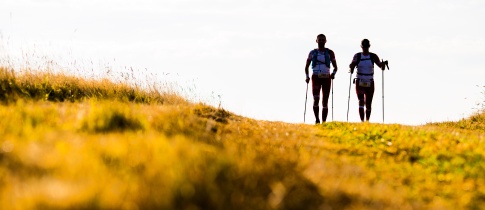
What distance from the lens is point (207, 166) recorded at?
4.68 m

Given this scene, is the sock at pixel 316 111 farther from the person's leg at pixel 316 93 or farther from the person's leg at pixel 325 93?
the person's leg at pixel 325 93

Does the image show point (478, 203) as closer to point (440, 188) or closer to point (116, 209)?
point (440, 188)

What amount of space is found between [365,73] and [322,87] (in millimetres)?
1526

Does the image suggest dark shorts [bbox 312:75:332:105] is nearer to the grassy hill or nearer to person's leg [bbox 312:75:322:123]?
person's leg [bbox 312:75:322:123]

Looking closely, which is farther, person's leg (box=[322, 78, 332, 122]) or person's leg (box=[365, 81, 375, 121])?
person's leg (box=[365, 81, 375, 121])

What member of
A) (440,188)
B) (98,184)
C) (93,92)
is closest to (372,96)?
(93,92)

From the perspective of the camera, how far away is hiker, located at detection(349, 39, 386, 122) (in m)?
16.8

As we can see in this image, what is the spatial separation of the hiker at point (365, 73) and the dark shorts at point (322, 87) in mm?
1139

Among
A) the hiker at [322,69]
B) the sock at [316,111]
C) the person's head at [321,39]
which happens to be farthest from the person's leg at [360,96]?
the person's head at [321,39]

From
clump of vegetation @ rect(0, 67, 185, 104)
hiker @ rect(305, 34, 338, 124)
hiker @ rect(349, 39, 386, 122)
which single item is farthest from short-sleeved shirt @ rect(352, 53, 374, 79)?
clump of vegetation @ rect(0, 67, 185, 104)

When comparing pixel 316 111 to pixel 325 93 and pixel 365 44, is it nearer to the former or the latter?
A: pixel 325 93

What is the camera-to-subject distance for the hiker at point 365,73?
16750mm

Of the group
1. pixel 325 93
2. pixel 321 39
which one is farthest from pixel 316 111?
pixel 321 39

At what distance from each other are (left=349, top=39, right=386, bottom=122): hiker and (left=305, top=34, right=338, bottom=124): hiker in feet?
2.95
